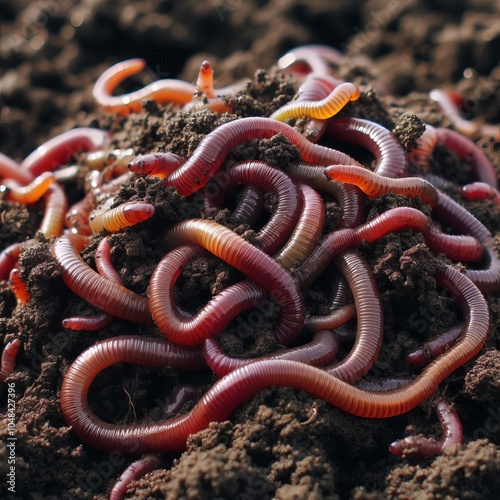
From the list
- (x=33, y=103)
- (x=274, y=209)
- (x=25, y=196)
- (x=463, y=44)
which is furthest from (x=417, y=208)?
(x=33, y=103)

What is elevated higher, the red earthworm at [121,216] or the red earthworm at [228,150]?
the red earthworm at [228,150]

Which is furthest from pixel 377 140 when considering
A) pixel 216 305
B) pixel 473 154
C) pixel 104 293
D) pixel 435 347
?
pixel 104 293

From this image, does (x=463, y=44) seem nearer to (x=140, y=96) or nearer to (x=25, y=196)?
(x=140, y=96)

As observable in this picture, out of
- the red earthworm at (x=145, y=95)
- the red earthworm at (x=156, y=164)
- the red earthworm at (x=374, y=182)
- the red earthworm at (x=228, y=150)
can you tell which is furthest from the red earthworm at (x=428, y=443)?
the red earthworm at (x=145, y=95)

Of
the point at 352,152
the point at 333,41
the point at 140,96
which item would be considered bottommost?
the point at 352,152

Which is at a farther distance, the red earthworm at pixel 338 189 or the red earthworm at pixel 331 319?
the red earthworm at pixel 338 189

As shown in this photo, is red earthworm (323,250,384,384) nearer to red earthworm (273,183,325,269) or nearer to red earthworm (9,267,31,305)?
red earthworm (273,183,325,269)

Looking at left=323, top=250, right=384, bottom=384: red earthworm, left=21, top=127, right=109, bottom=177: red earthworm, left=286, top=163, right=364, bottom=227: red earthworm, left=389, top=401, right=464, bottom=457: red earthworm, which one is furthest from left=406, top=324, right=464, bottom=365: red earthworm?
left=21, top=127, right=109, bottom=177: red earthworm

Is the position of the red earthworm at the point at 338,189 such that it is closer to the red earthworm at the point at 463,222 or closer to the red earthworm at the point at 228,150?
Result: the red earthworm at the point at 228,150
